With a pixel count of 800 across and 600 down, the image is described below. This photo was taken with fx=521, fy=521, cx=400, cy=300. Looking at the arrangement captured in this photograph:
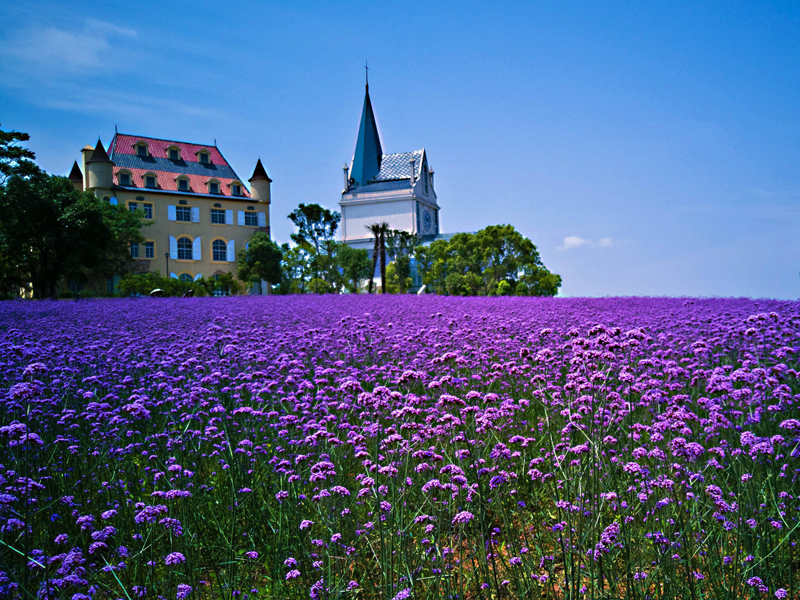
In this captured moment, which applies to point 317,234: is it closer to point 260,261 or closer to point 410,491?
point 260,261

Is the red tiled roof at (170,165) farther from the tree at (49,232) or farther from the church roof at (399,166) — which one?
the church roof at (399,166)

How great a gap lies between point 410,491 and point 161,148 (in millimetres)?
66121

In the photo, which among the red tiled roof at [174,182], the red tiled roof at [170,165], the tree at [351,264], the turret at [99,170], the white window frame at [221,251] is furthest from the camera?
the white window frame at [221,251]

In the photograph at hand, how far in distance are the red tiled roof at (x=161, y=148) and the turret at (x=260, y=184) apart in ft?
14.9

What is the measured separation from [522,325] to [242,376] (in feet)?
19.1

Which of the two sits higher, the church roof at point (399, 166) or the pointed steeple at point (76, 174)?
the church roof at point (399, 166)

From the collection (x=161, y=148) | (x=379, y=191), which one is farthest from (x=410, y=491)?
(x=379, y=191)

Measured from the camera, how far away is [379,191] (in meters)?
82.6

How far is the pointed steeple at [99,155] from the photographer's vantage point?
53.2m

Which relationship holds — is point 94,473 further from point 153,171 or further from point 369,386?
point 153,171

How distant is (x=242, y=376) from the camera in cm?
616

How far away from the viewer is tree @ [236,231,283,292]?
2272 inches

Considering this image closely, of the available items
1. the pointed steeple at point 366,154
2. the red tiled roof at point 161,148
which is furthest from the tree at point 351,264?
the pointed steeple at point 366,154

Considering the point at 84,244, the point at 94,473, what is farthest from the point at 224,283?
the point at 94,473
